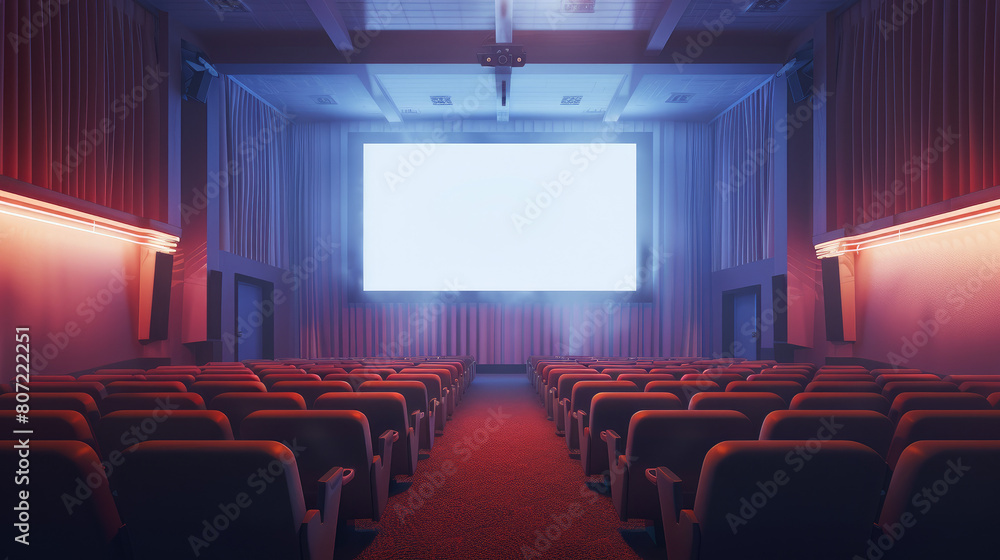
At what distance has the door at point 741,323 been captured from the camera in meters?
8.99

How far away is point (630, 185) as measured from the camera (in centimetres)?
1015

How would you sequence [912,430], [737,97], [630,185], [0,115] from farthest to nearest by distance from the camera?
[630,185], [737,97], [0,115], [912,430]

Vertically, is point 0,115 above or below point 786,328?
above

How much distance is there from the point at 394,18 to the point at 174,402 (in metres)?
6.70

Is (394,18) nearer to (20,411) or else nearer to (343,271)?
(343,271)

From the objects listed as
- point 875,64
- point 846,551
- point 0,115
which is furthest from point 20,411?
point 875,64

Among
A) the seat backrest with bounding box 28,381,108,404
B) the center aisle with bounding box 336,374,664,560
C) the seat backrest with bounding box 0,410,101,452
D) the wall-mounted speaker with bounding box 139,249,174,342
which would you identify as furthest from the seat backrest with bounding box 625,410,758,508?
the wall-mounted speaker with bounding box 139,249,174,342

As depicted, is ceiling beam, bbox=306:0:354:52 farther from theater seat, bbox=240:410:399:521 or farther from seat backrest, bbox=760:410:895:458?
seat backrest, bbox=760:410:895:458

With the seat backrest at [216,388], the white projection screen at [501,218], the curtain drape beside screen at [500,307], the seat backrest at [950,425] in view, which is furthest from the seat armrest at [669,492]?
the curtain drape beside screen at [500,307]

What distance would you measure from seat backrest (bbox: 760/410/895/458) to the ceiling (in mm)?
6043

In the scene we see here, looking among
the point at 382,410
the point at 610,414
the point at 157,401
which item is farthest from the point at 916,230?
the point at 157,401

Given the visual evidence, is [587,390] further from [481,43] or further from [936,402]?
[481,43]

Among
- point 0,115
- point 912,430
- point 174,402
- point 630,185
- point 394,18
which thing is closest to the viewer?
point 912,430

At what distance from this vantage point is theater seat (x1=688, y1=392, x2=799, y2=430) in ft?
7.76
